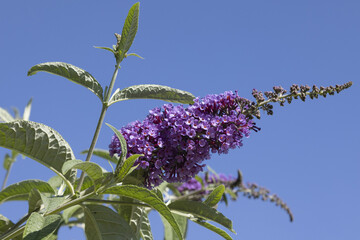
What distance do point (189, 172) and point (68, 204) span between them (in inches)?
29.6

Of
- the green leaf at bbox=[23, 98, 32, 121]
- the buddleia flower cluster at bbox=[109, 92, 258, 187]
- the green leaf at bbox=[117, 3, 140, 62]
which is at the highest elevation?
the green leaf at bbox=[23, 98, 32, 121]

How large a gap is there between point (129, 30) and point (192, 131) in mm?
722

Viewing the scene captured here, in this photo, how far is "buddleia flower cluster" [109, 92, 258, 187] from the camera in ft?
8.12

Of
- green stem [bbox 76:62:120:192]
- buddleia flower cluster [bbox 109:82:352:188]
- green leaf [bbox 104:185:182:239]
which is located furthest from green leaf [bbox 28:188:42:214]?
buddleia flower cluster [bbox 109:82:352:188]

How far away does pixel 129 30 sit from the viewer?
250 cm

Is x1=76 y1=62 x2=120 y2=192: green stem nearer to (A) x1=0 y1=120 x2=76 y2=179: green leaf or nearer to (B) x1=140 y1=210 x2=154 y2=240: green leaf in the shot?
(A) x1=0 y1=120 x2=76 y2=179: green leaf

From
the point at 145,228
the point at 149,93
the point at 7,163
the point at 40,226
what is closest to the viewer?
the point at 40,226

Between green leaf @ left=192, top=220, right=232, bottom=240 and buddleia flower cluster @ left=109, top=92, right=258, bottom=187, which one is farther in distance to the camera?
buddleia flower cluster @ left=109, top=92, right=258, bottom=187

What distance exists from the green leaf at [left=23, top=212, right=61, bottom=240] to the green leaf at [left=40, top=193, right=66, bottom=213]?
59 mm

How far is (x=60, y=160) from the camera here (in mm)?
2238

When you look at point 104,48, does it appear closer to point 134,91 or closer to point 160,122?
point 134,91

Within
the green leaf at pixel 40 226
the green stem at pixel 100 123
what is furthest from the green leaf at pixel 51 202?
the green stem at pixel 100 123

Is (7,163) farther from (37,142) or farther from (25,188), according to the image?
(37,142)

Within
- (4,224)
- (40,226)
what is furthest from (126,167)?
(4,224)
